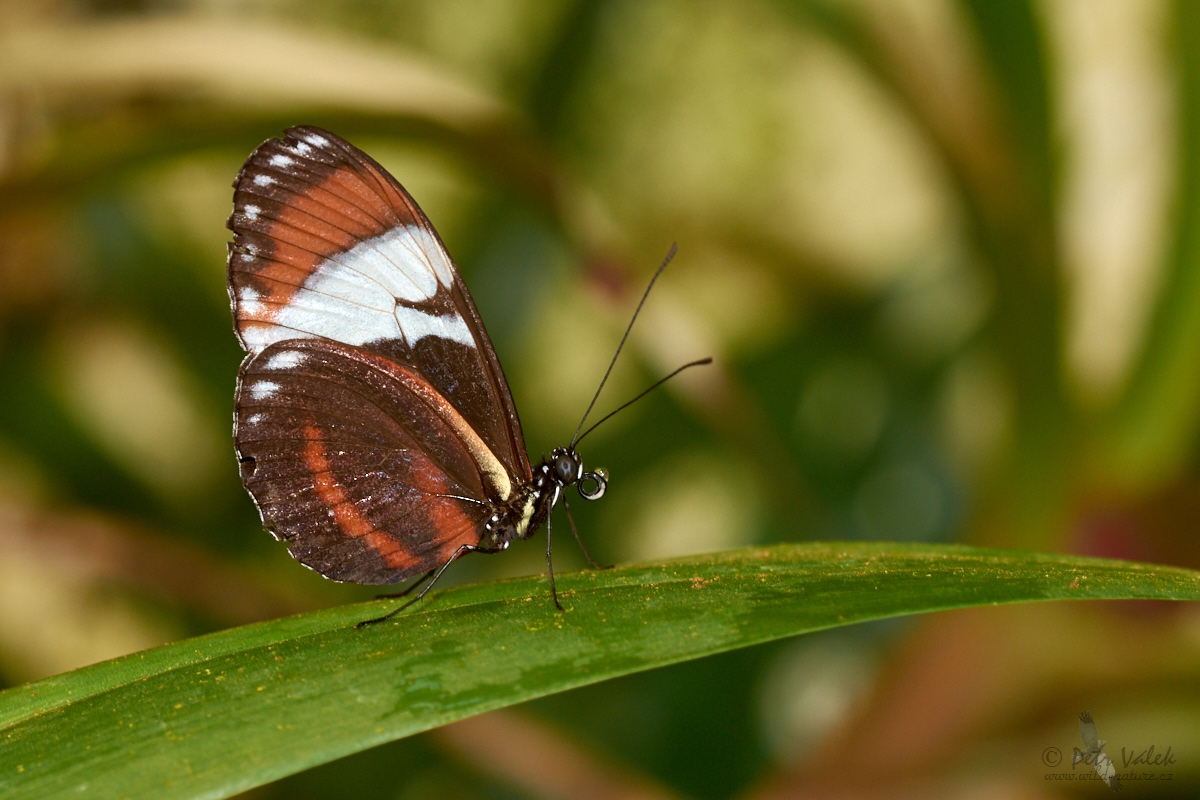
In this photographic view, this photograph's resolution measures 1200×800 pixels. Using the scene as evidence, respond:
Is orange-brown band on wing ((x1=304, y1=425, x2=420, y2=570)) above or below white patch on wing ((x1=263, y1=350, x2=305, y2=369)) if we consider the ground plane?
below

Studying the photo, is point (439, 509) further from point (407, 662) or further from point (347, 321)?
point (407, 662)

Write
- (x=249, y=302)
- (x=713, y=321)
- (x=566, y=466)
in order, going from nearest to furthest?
(x=249, y=302)
(x=566, y=466)
(x=713, y=321)

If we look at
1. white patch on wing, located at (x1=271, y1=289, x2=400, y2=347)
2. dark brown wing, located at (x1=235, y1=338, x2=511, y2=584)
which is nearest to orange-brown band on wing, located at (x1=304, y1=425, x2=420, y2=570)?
dark brown wing, located at (x1=235, y1=338, x2=511, y2=584)

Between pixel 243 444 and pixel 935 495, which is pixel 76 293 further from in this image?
pixel 935 495

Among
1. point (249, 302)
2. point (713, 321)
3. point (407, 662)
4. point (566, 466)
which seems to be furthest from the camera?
point (713, 321)

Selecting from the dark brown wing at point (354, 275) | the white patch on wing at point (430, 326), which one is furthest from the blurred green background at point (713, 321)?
the white patch on wing at point (430, 326)

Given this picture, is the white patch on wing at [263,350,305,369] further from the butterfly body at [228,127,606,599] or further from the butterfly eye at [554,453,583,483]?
the butterfly eye at [554,453,583,483]

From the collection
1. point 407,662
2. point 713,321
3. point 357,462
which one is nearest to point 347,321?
point 357,462

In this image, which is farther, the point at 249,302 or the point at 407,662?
the point at 249,302
